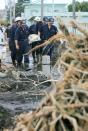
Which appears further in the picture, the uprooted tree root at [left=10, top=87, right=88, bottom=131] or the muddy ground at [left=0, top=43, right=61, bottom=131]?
the muddy ground at [left=0, top=43, right=61, bottom=131]

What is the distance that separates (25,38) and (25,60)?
1.20 metres

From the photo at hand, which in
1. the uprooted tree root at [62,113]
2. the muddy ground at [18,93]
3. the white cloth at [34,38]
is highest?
the uprooted tree root at [62,113]

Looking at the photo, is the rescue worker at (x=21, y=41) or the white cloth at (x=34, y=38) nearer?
the rescue worker at (x=21, y=41)

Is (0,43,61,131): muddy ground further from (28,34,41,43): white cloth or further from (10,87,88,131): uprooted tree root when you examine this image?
(28,34,41,43): white cloth

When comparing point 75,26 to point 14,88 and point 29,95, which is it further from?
point 14,88

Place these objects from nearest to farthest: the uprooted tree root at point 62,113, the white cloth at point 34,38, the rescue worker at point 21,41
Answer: the uprooted tree root at point 62,113 → the rescue worker at point 21,41 → the white cloth at point 34,38

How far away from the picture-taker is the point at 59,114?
14.5ft

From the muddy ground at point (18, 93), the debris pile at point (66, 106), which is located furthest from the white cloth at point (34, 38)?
the debris pile at point (66, 106)

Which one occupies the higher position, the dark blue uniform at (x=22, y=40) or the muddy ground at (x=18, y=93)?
the muddy ground at (x=18, y=93)

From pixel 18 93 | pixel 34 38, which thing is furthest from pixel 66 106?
pixel 34 38

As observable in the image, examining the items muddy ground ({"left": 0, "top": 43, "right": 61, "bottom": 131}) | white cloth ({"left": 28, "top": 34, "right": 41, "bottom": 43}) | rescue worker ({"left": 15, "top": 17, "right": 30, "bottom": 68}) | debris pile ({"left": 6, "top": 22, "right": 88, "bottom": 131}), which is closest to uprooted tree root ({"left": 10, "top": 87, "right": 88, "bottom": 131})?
debris pile ({"left": 6, "top": 22, "right": 88, "bottom": 131})

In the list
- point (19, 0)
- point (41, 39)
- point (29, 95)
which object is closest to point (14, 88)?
point (29, 95)

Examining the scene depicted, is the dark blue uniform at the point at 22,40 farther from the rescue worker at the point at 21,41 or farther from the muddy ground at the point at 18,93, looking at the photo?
the muddy ground at the point at 18,93

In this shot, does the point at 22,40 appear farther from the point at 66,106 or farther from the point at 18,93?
the point at 66,106
